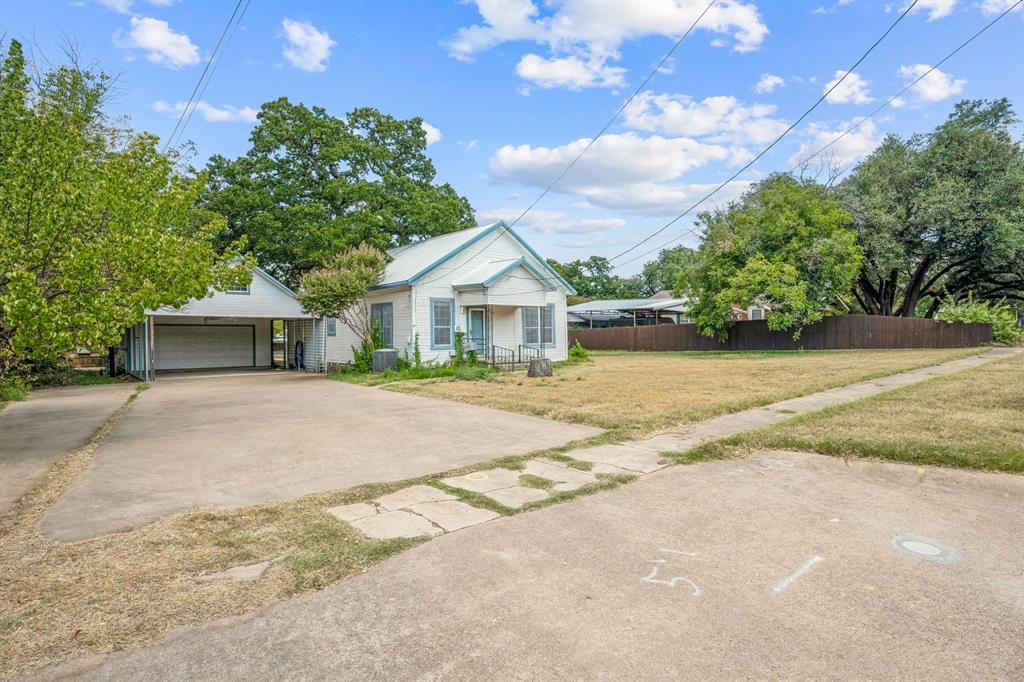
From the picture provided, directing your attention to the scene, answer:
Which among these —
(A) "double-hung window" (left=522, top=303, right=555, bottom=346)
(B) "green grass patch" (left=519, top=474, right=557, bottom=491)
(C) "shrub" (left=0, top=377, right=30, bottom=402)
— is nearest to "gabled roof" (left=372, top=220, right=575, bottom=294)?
(A) "double-hung window" (left=522, top=303, right=555, bottom=346)

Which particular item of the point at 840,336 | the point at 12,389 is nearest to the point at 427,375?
the point at 12,389

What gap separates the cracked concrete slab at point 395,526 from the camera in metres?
4.02

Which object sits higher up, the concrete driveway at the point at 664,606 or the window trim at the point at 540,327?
the window trim at the point at 540,327

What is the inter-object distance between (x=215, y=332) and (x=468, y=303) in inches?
508

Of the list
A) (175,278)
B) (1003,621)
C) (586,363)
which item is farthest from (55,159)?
(586,363)

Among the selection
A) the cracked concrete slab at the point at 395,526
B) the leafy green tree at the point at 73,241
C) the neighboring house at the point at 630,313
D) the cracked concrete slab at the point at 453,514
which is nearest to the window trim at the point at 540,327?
the leafy green tree at the point at 73,241

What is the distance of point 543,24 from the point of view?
1300 centimetres

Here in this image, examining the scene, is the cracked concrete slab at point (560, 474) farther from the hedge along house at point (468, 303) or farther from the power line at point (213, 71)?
the hedge along house at point (468, 303)

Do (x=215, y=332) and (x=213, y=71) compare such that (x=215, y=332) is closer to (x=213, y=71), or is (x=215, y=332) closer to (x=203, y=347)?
(x=203, y=347)

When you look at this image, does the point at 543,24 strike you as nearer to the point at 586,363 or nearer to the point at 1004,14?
the point at 1004,14

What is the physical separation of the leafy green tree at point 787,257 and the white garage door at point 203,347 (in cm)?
2233

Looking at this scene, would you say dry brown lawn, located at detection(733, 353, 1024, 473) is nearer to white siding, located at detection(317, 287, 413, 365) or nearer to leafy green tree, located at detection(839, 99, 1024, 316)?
white siding, located at detection(317, 287, 413, 365)

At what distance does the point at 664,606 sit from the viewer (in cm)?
298

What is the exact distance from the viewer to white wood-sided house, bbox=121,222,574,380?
60.8 ft
